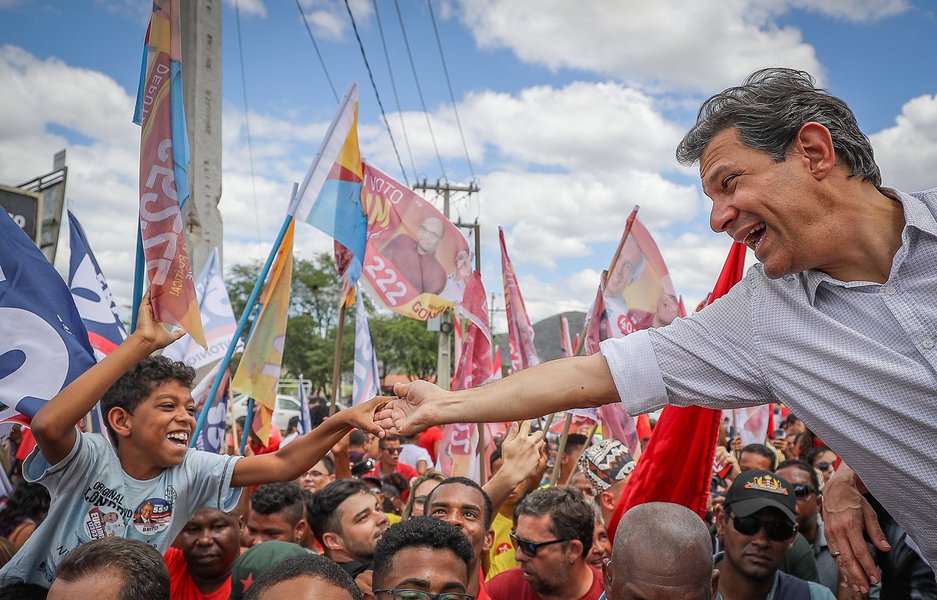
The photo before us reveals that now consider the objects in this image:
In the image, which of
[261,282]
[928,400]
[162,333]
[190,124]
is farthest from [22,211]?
[928,400]

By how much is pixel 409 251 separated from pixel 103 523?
3.77 meters

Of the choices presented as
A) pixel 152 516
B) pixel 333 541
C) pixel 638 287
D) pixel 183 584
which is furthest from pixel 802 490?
pixel 152 516

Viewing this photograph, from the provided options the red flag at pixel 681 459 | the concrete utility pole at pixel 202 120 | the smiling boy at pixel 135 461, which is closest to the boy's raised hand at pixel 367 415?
the smiling boy at pixel 135 461

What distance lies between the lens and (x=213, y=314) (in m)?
6.61

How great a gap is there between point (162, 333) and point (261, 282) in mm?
1964

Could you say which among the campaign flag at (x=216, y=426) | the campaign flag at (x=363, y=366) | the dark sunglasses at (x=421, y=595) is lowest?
the dark sunglasses at (x=421, y=595)

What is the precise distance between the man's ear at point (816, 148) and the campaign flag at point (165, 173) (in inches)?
102

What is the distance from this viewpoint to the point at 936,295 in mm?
1717

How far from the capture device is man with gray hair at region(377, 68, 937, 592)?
173 centimetres

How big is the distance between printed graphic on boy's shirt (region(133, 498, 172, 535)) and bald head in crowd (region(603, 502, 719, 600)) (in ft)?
5.87

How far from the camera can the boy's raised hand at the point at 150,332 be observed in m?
2.87

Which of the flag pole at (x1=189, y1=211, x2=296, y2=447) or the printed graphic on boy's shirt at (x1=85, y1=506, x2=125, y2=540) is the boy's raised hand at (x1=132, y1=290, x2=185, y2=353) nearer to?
the printed graphic on boy's shirt at (x1=85, y1=506, x2=125, y2=540)

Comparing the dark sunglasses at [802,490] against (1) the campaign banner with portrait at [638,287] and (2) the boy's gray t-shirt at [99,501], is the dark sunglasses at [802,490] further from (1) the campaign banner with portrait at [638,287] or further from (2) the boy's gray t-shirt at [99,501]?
(2) the boy's gray t-shirt at [99,501]

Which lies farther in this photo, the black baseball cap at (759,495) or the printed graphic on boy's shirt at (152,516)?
the black baseball cap at (759,495)
